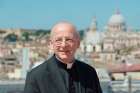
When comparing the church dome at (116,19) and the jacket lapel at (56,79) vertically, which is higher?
the jacket lapel at (56,79)

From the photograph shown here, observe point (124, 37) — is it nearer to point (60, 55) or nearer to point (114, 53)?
point (114, 53)

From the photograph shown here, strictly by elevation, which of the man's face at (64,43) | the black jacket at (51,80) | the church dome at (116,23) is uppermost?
the man's face at (64,43)

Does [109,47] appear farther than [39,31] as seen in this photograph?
No

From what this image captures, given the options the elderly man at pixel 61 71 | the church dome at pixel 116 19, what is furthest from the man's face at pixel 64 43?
the church dome at pixel 116 19

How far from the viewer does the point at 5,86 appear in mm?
4551

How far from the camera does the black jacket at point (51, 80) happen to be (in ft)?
4.54

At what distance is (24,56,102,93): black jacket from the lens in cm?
138

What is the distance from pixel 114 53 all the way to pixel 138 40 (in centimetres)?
1609

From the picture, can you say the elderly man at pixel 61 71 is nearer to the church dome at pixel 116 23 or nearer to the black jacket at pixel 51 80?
the black jacket at pixel 51 80

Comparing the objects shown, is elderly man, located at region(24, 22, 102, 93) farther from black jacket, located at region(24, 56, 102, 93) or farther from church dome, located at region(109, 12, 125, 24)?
church dome, located at region(109, 12, 125, 24)

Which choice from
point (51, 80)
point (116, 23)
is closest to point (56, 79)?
point (51, 80)

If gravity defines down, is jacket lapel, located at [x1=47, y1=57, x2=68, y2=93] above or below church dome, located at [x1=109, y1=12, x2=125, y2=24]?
above

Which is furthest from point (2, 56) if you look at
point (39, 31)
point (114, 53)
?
point (39, 31)

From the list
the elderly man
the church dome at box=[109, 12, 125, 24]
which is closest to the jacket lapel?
the elderly man
